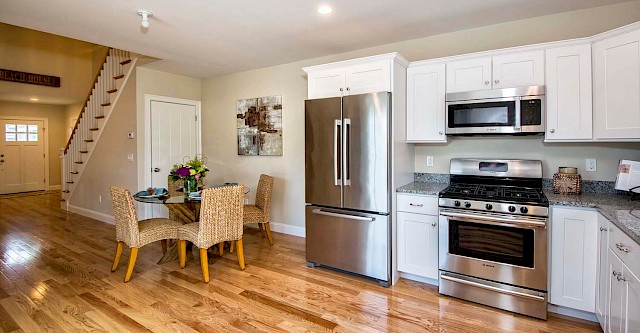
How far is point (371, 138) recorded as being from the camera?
10.0 ft

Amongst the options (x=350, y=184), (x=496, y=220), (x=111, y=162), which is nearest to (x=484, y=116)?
(x=496, y=220)

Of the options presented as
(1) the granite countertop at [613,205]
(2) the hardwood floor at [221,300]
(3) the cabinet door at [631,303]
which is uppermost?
(1) the granite countertop at [613,205]

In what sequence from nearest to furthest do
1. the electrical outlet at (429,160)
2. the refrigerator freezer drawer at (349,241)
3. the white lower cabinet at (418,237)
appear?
the white lower cabinet at (418,237), the refrigerator freezer drawer at (349,241), the electrical outlet at (429,160)

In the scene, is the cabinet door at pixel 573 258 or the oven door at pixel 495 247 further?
the oven door at pixel 495 247

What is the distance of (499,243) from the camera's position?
260 centimetres

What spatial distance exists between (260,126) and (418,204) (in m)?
2.81

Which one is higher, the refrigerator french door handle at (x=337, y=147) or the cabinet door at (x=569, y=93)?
the cabinet door at (x=569, y=93)

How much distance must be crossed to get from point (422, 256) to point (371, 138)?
3.80ft

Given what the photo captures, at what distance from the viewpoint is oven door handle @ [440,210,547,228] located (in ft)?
8.01

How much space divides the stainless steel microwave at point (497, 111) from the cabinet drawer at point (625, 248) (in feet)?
3.37

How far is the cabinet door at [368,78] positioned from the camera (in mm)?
3082

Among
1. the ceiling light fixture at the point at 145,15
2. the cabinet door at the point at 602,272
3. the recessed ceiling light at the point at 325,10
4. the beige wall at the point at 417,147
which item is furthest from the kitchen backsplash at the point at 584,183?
the ceiling light fixture at the point at 145,15

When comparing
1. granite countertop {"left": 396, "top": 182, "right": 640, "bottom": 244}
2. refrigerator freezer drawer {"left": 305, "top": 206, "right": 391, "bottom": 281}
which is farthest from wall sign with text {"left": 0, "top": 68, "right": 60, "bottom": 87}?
granite countertop {"left": 396, "top": 182, "right": 640, "bottom": 244}

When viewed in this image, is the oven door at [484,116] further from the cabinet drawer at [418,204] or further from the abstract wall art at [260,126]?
the abstract wall art at [260,126]
